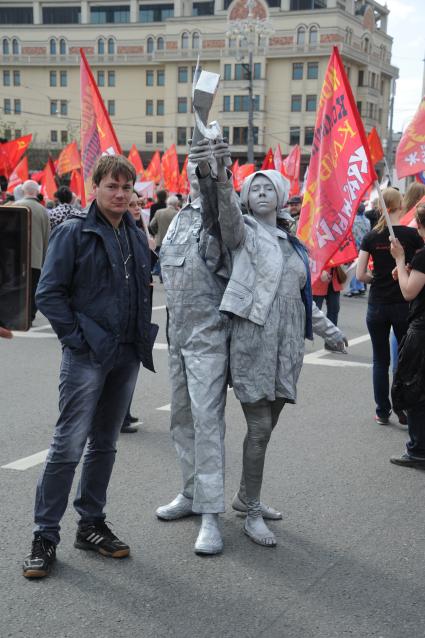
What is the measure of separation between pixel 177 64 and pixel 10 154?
193ft

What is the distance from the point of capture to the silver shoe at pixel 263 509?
4.30 m

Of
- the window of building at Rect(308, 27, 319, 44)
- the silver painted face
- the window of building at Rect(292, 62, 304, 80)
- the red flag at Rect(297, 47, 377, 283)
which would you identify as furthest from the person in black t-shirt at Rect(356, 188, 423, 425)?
the window of building at Rect(308, 27, 319, 44)

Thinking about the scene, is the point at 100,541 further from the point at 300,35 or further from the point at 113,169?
the point at 300,35

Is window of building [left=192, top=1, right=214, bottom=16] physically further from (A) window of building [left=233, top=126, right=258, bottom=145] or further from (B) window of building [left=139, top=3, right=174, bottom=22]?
(A) window of building [left=233, top=126, right=258, bottom=145]

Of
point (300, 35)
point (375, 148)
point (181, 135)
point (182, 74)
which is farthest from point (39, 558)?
point (182, 74)

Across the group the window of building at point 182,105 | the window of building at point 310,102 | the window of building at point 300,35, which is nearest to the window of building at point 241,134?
the window of building at point 310,102

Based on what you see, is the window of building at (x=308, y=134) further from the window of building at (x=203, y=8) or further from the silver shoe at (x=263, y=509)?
the silver shoe at (x=263, y=509)

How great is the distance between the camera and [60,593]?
11.1ft

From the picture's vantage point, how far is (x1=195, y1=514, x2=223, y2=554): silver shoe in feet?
12.6

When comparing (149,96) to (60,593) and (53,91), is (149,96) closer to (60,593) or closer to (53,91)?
(53,91)

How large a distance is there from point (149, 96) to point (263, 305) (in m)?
81.7

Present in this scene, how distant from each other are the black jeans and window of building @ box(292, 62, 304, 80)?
237 feet

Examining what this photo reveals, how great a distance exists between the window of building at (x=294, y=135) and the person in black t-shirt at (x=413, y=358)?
7015 centimetres

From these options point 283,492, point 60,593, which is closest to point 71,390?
point 60,593
